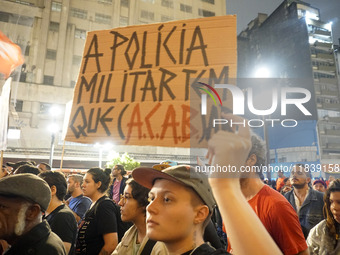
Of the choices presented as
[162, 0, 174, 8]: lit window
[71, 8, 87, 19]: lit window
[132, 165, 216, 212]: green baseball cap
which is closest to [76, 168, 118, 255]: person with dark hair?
[132, 165, 216, 212]: green baseball cap

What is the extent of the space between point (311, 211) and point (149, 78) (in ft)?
11.5

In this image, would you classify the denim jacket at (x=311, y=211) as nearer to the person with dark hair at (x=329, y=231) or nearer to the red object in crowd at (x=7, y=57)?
the person with dark hair at (x=329, y=231)

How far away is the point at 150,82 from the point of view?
295 cm

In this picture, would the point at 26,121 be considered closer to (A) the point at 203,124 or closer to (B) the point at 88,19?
(B) the point at 88,19

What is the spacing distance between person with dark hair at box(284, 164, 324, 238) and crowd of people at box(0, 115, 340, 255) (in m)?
1.39

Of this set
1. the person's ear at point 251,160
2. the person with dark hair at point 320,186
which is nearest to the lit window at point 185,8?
the person with dark hair at point 320,186

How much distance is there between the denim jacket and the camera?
4.30 m

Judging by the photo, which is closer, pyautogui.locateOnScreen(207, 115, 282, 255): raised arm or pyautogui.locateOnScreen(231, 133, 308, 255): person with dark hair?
pyautogui.locateOnScreen(207, 115, 282, 255): raised arm

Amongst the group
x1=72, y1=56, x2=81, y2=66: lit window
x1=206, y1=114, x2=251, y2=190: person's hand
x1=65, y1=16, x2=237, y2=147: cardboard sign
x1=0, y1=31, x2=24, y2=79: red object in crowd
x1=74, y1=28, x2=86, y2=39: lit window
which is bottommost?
x1=206, y1=114, x2=251, y2=190: person's hand

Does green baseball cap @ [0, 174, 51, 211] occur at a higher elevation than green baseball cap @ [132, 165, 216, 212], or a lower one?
lower

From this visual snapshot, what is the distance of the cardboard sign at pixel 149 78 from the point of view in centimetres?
272

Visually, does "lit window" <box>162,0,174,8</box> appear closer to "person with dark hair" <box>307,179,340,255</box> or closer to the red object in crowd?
the red object in crowd

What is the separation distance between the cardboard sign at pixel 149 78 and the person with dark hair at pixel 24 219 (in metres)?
0.76

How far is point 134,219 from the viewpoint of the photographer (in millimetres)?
2824
